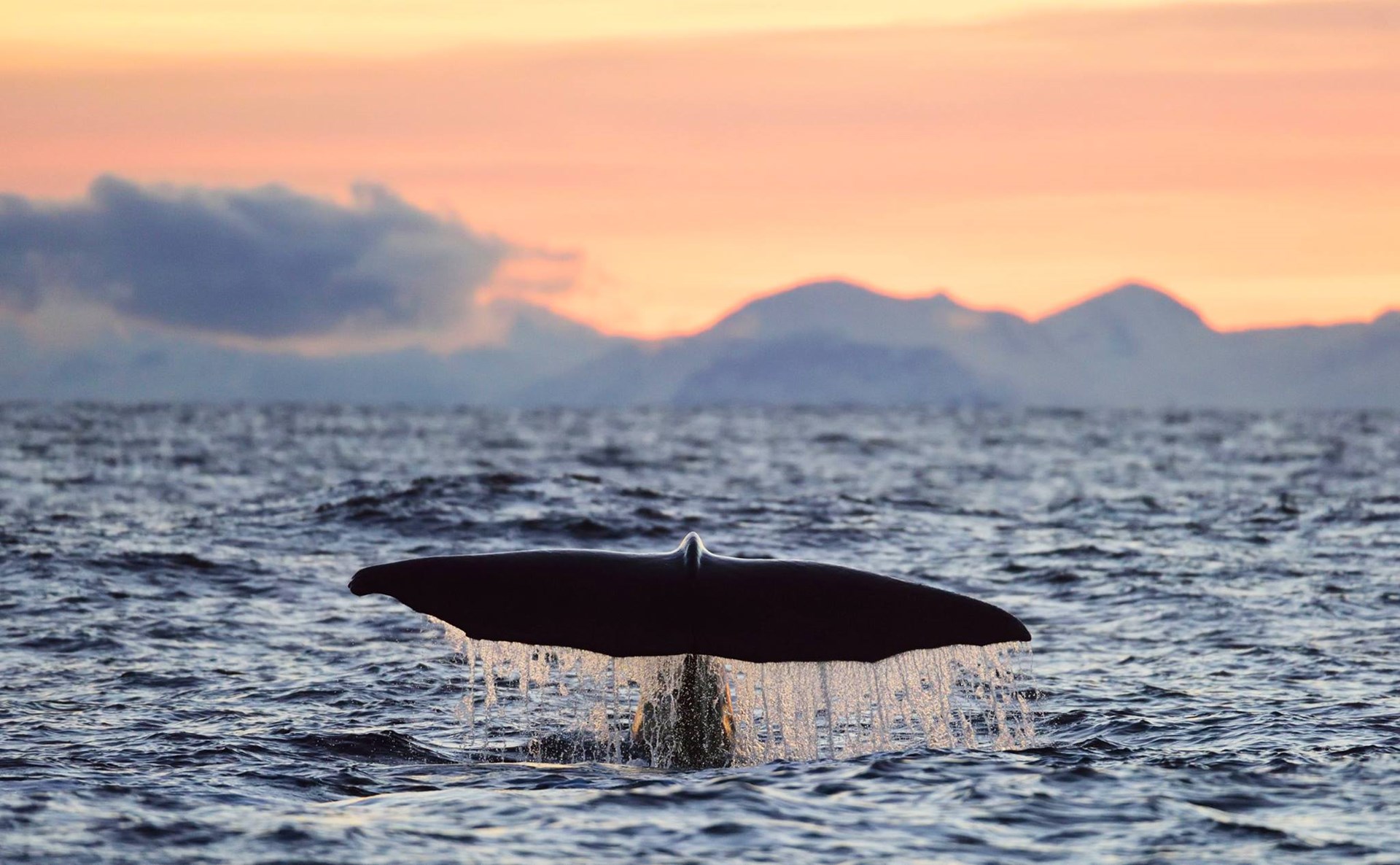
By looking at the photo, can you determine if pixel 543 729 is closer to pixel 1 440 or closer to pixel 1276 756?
pixel 1276 756

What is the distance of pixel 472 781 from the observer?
864 centimetres

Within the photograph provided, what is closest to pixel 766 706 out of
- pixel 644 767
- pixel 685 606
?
pixel 644 767

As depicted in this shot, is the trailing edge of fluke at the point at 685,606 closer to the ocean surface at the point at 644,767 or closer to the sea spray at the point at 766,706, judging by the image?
the sea spray at the point at 766,706

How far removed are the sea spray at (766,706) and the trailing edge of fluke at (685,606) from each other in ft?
0.32

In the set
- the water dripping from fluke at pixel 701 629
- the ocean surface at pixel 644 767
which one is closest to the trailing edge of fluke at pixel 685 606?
the water dripping from fluke at pixel 701 629

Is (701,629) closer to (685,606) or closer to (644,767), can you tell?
(685,606)

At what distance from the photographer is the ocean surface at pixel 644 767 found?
24.4 feet

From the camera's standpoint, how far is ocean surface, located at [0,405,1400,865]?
7.44 m

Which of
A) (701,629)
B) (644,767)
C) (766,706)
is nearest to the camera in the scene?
(701,629)

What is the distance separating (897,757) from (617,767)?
157 centimetres

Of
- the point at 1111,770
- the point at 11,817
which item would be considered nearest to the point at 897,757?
the point at 1111,770

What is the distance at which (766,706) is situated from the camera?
887cm

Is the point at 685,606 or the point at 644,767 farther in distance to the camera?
the point at 644,767

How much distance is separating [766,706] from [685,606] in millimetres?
1443
